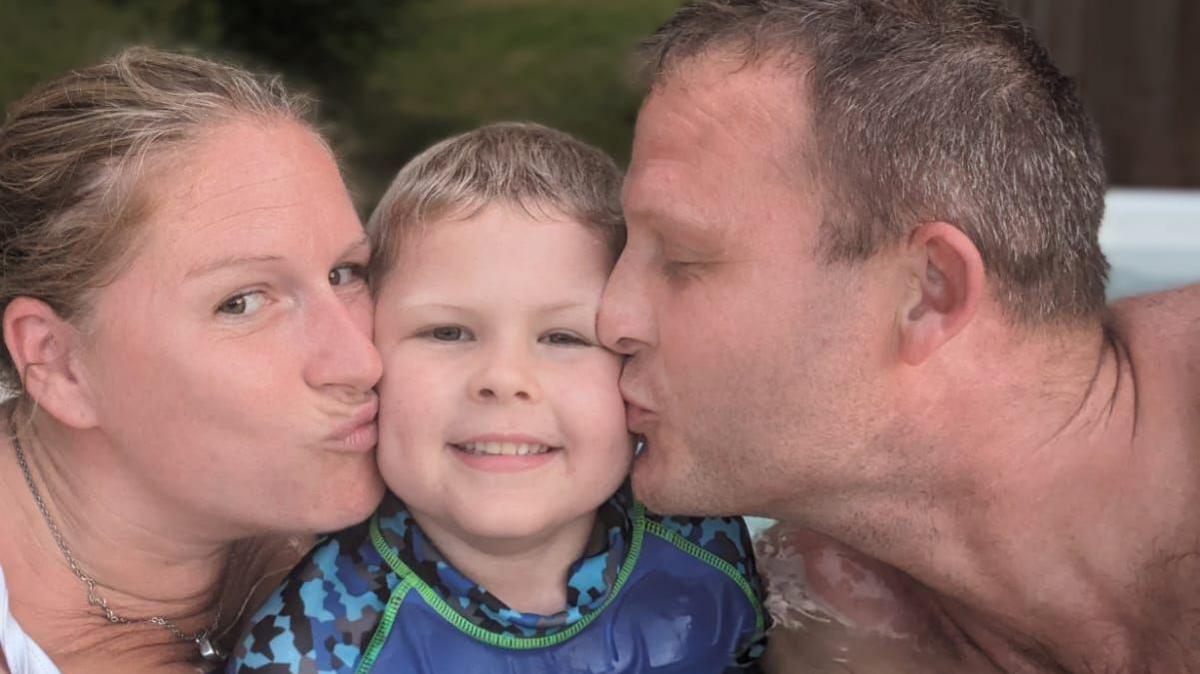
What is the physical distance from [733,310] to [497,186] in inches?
20.3

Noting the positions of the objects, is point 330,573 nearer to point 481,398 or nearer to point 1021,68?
point 481,398

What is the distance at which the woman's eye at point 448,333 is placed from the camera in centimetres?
289

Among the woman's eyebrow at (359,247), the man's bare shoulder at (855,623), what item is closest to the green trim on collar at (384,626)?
the woman's eyebrow at (359,247)

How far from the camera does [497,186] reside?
293 cm

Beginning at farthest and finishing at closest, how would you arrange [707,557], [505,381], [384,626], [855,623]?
[855,623], [707,557], [384,626], [505,381]

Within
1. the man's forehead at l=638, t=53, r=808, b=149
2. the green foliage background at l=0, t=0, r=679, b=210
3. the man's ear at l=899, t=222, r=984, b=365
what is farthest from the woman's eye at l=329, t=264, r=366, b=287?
the green foliage background at l=0, t=0, r=679, b=210

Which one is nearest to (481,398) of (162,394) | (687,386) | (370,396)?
(370,396)

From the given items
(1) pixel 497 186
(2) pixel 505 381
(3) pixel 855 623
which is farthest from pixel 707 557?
(1) pixel 497 186

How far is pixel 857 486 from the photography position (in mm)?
2990

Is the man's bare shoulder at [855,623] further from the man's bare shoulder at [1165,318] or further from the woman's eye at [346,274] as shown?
the woman's eye at [346,274]

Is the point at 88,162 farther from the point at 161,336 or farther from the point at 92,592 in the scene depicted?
the point at 92,592

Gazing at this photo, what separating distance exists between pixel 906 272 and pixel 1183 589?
0.80 meters

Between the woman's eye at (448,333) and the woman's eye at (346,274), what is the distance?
0.71 ft

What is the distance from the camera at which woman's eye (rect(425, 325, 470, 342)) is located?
2.89m
